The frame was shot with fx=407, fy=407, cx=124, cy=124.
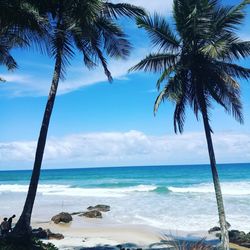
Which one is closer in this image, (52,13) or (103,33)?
(52,13)

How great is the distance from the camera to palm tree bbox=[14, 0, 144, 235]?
1262 centimetres

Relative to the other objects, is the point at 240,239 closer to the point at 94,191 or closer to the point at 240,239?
the point at 240,239

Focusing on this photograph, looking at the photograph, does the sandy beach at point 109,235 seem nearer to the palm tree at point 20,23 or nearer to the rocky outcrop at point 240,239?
the rocky outcrop at point 240,239

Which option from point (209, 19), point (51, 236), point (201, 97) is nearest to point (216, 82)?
point (201, 97)

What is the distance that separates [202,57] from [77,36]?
4365 millimetres

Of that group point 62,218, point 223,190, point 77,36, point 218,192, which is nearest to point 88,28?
point 77,36

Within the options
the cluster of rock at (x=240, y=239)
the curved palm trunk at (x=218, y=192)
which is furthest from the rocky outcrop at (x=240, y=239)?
the curved palm trunk at (x=218, y=192)

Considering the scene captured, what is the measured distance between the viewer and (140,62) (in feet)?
47.6

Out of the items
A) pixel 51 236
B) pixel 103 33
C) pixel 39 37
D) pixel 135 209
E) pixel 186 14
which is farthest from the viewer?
pixel 135 209

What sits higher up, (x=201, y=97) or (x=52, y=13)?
(x=52, y=13)

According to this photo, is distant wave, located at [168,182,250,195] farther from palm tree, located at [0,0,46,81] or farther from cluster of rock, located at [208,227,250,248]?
palm tree, located at [0,0,46,81]

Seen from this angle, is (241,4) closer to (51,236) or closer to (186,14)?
(186,14)

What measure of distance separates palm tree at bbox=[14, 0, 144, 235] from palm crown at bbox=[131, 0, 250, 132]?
1.41m

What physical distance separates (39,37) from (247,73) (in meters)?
7.04
